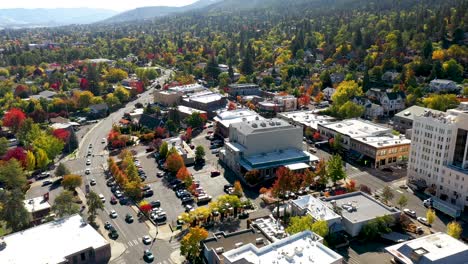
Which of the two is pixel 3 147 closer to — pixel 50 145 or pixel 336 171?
pixel 50 145

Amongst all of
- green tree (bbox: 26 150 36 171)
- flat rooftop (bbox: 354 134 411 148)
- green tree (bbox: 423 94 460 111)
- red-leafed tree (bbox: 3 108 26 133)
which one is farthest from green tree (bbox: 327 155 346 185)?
red-leafed tree (bbox: 3 108 26 133)

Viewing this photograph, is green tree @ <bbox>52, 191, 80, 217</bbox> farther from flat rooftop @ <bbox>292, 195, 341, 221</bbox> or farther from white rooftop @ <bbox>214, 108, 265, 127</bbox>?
white rooftop @ <bbox>214, 108, 265, 127</bbox>

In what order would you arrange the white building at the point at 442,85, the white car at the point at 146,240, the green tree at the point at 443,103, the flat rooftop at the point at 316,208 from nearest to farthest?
1. the white car at the point at 146,240
2. the flat rooftop at the point at 316,208
3. the green tree at the point at 443,103
4. the white building at the point at 442,85

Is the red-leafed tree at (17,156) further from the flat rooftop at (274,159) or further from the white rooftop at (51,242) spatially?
the flat rooftop at (274,159)

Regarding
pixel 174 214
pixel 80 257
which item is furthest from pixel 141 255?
pixel 174 214

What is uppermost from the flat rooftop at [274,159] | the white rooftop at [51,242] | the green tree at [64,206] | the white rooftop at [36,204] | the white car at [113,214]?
the green tree at [64,206]

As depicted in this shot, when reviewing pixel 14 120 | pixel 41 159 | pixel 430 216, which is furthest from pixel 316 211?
pixel 14 120

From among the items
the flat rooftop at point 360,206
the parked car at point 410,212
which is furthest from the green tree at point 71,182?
the parked car at point 410,212
